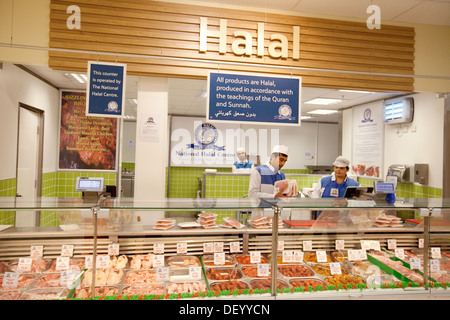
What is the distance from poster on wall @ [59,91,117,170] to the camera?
6762mm

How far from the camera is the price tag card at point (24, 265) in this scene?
2.50 metres

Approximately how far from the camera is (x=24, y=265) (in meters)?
2.52

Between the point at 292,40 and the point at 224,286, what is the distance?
3603mm

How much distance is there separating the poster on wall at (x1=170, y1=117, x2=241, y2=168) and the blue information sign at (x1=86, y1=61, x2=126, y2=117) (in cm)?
672

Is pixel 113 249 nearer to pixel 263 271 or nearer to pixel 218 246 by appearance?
pixel 218 246

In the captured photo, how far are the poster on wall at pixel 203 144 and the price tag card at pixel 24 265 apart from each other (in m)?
8.17

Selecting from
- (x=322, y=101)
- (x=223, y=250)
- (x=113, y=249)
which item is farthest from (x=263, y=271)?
(x=322, y=101)

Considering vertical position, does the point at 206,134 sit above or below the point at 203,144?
above

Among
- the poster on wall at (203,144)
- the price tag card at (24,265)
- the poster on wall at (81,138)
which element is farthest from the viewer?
the poster on wall at (203,144)

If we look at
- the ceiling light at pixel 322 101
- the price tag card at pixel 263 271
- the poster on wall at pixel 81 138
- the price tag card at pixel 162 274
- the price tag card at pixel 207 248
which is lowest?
the price tag card at pixel 162 274

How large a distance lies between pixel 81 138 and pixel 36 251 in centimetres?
463

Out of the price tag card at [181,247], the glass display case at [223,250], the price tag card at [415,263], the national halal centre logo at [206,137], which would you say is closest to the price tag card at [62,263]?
the glass display case at [223,250]

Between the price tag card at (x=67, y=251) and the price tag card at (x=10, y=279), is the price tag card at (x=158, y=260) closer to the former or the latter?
the price tag card at (x=67, y=251)
